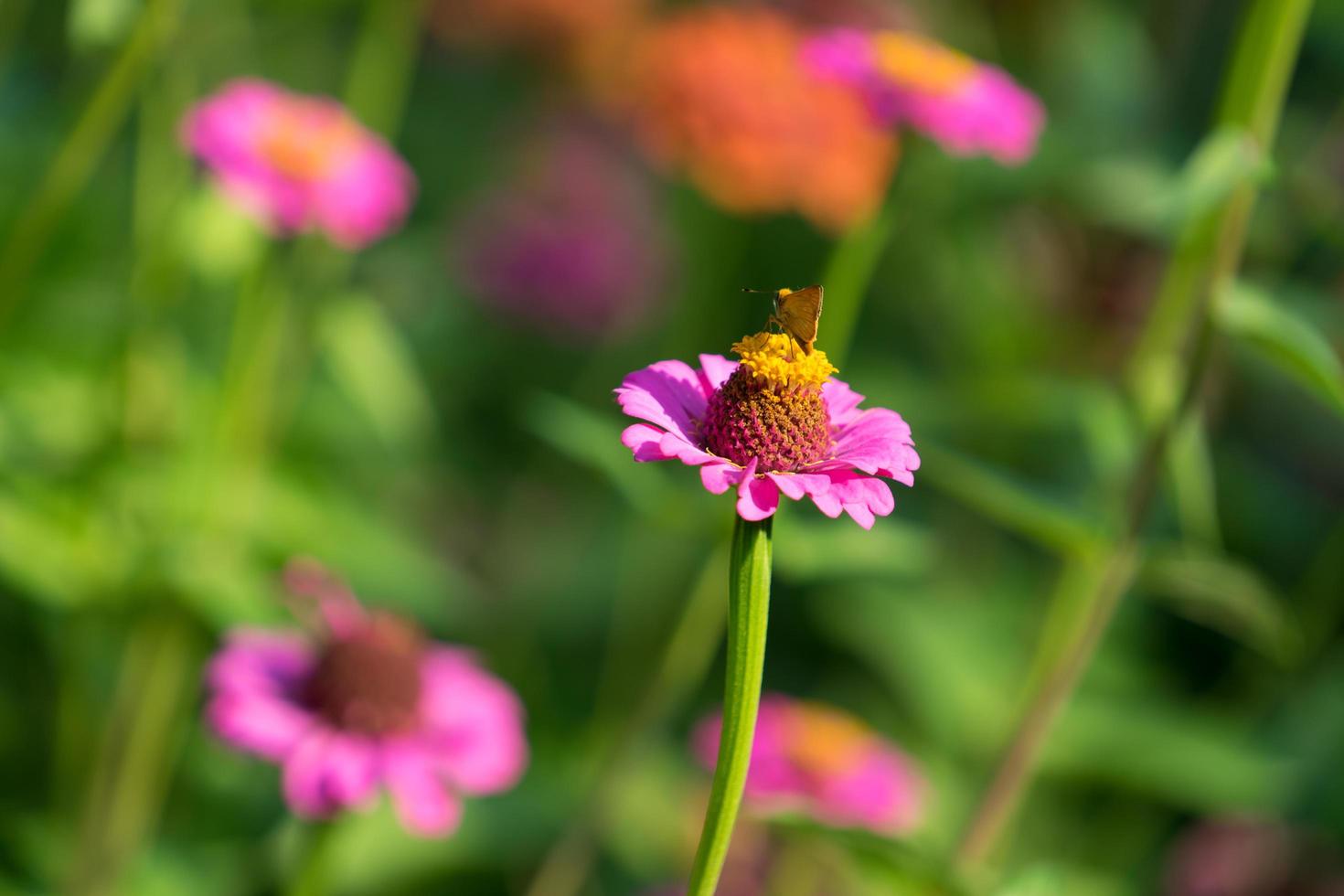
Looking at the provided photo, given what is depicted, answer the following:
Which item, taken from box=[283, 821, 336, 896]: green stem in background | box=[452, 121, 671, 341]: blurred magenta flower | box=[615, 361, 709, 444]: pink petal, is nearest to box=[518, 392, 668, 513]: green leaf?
box=[283, 821, 336, 896]: green stem in background

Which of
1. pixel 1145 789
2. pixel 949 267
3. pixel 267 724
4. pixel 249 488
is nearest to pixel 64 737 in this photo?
pixel 249 488

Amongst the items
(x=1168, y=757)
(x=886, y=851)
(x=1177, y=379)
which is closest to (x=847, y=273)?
(x=1177, y=379)

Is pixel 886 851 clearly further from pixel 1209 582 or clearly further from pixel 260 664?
pixel 260 664

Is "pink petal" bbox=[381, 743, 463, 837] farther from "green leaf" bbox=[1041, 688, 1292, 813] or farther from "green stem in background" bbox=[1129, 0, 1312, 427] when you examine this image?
"green leaf" bbox=[1041, 688, 1292, 813]

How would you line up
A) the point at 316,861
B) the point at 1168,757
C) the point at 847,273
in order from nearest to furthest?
1. the point at 316,861
2. the point at 847,273
3. the point at 1168,757

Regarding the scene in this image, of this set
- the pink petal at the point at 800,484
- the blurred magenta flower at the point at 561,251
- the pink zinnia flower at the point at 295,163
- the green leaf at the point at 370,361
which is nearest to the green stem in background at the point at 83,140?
the pink zinnia flower at the point at 295,163

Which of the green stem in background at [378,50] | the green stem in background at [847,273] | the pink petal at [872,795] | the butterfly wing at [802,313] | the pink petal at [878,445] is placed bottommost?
the pink petal at [878,445]

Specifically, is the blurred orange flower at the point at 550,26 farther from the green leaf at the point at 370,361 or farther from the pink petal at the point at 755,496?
the pink petal at the point at 755,496
